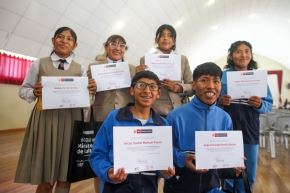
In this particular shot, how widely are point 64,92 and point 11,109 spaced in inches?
238

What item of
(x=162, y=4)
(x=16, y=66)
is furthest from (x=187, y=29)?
(x=16, y=66)

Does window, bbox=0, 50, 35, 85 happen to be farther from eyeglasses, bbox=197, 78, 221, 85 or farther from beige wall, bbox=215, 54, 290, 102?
beige wall, bbox=215, 54, 290, 102

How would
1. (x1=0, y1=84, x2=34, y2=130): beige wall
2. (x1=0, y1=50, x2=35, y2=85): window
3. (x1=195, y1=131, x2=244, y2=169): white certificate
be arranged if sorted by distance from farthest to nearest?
(x1=0, y1=84, x2=34, y2=130): beige wall
(x1=0, y1=50, x2=35, y2=85): window
(x1=195, y1=131, x2=244, y2=169): white certificate

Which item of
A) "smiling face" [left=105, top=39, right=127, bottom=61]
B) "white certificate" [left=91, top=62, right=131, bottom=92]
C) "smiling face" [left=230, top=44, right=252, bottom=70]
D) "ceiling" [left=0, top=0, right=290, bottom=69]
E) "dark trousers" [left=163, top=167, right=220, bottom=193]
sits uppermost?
"ceiling" [left=0, top=0, right=290, bottom=69]

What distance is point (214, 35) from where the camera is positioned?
13.2 m

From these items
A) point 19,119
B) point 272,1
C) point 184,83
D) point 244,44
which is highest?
point 272,1

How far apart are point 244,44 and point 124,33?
5892 mm

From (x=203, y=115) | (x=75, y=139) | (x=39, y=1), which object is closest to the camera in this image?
(x=203, y=115)

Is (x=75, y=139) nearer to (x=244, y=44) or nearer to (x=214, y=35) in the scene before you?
(x=244, y=44)

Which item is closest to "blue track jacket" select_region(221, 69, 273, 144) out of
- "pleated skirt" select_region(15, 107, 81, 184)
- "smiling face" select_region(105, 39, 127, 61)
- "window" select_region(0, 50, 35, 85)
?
"smiling face" select_region(105, 39, 127, 61)

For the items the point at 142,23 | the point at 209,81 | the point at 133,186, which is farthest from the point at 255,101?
the point at 142,23

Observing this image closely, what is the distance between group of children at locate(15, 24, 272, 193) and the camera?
148 centimetres

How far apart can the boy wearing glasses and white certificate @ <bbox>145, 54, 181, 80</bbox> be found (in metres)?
0.44

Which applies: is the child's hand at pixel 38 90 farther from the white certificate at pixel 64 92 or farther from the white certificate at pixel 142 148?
the white certificate at pixel 142 148
